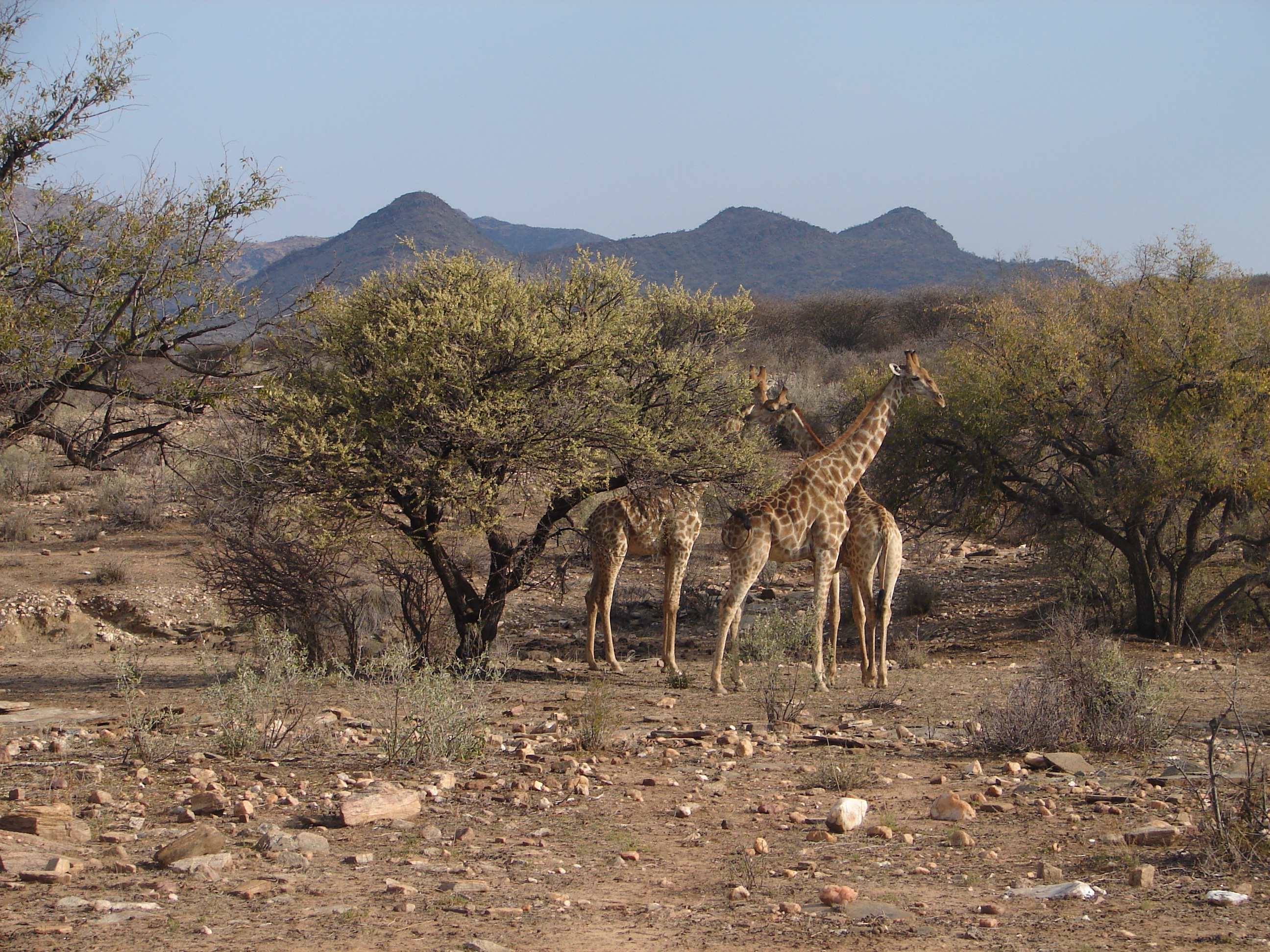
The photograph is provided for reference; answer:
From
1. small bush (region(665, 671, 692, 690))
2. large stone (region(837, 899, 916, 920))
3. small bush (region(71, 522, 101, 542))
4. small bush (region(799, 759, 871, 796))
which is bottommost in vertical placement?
small bush (region(665, 671, 692, 690))

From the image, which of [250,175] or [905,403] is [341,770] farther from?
[905,403]

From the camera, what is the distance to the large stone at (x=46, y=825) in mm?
6113

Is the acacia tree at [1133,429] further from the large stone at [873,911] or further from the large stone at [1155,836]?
the large stone at [873,911]

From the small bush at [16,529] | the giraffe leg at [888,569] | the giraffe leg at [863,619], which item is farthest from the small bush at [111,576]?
the giraffe leg at [888,569]

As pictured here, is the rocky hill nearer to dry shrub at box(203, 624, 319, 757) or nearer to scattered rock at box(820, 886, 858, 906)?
A: dry shrub at box(203, 624, 319, 757)

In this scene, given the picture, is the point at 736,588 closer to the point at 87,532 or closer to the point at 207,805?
the point at 207,805

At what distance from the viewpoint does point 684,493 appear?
13.2 m

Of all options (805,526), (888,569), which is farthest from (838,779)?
(888,569)

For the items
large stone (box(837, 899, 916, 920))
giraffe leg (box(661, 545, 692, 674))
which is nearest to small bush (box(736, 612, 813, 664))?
giraffe leg (box(661, 545, 692, 674))

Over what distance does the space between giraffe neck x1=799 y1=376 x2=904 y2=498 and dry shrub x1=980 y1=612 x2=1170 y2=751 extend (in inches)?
147

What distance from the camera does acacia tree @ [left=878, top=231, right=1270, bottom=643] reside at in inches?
606

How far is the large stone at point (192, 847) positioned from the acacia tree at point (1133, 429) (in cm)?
1349

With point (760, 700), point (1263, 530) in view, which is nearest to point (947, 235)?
point (1263, 530)

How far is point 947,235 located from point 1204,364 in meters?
112
